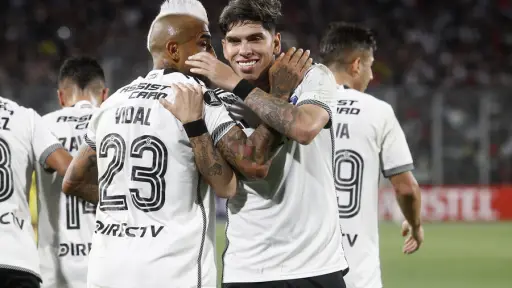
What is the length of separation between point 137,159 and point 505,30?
23.3 meters

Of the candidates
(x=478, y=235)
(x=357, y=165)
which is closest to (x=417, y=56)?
(x=478, y=235)

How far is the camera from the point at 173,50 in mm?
4746

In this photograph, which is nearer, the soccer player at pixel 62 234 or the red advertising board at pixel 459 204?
the soccer player at pixel 62 234

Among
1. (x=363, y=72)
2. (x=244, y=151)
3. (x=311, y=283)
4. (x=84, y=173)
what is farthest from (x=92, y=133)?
(x=363, y=72)

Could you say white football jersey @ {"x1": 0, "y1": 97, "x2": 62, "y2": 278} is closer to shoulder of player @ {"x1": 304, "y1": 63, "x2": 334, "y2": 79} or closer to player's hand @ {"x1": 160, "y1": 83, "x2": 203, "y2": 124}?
player's hand @ {"x1": 160, "y1": 83, "x2": 203, "y2": 124}

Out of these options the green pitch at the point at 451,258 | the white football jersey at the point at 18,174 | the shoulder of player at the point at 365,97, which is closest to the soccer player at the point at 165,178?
the white football jersey at the point at 18,174

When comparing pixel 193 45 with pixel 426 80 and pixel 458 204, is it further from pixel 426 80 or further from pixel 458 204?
pixel 426 80

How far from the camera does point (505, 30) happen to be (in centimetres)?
2627

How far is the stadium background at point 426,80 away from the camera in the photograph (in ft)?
53.4

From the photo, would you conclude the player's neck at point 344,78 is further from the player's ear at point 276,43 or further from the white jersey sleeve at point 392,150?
the player's ear at point 276,43

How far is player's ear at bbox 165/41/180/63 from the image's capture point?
186 inches

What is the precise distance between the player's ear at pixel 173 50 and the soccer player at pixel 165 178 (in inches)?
5.1

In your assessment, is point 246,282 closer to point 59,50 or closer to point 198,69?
point 198,69

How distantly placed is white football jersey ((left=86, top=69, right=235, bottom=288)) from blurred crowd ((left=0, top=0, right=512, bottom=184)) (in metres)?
13.8
